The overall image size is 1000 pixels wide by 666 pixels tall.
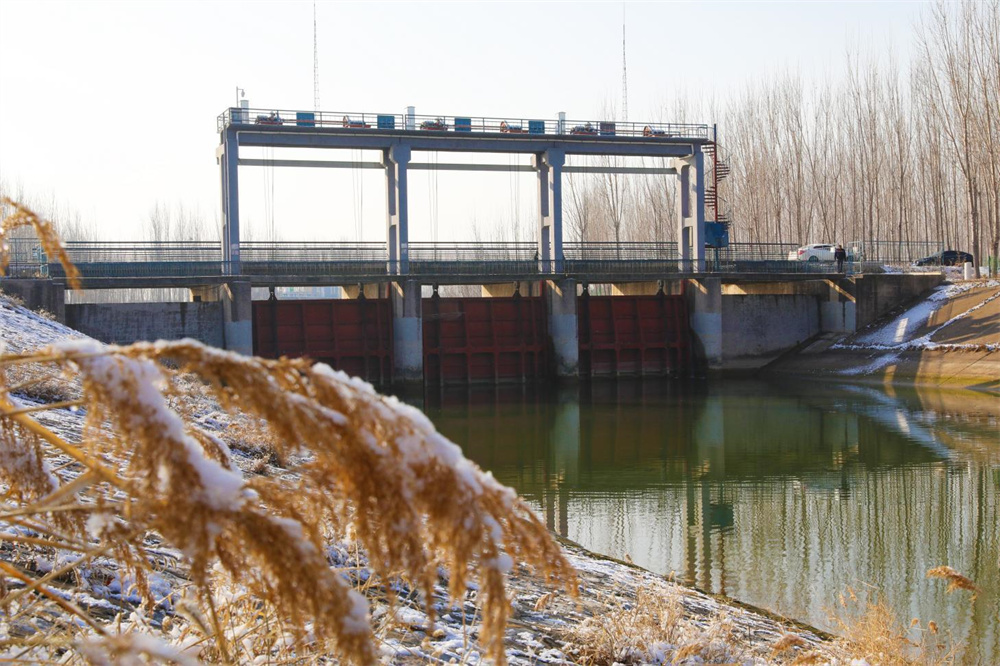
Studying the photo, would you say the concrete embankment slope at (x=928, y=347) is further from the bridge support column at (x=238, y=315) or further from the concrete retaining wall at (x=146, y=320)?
the concrete retaining wall at (x=146, y=320)

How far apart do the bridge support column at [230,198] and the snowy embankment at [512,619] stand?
2395cm

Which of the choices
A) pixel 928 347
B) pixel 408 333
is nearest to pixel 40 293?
pixel 408 333

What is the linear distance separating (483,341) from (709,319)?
8718 millimetres

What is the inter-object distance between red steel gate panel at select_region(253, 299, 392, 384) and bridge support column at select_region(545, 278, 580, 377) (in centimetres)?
607

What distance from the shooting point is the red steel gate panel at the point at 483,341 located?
34969 millimetres

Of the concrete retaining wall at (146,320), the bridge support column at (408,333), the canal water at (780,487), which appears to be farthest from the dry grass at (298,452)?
the bridge support column at (408,333)

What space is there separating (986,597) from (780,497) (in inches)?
224

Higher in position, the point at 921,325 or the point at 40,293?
the point at 40,293

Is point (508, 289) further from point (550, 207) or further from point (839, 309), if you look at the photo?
point (839, 309)

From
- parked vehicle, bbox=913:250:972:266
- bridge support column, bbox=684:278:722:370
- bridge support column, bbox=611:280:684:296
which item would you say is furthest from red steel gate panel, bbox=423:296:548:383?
parked vehicle, bbox=913:250:972:266

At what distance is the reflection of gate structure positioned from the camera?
105 feet

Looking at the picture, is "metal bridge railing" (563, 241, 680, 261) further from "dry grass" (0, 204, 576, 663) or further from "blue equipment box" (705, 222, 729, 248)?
"dry grass" (0, 204, 576, 663)

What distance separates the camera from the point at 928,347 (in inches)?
1305

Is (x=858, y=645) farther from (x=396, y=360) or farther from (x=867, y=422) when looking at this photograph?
(x=396, y=360)
